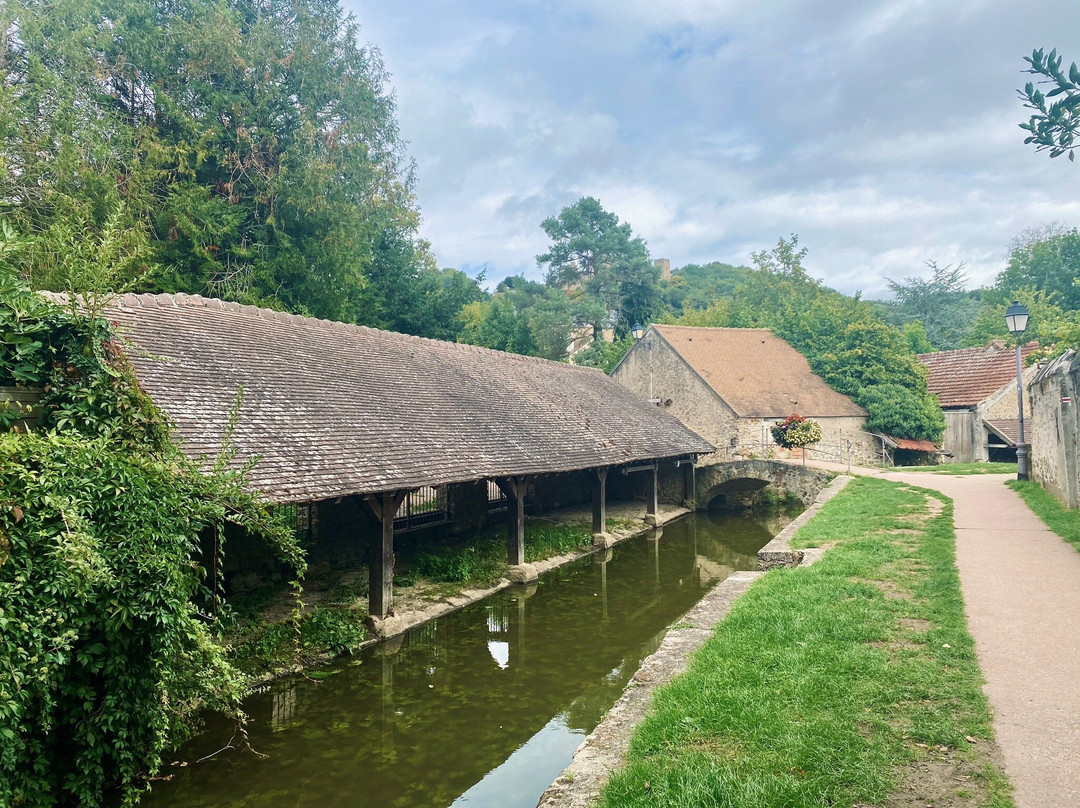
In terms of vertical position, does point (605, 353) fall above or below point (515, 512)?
above

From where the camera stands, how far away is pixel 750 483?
20.4 m

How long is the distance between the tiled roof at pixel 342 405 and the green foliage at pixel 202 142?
512 cm

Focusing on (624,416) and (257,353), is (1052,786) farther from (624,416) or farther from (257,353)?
(624,416)

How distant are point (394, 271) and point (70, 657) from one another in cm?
2023

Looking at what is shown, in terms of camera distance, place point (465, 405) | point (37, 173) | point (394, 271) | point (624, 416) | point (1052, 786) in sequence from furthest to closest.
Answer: point (394, 271), point (624, 416), point (37, 173), point (465, 405), point (1052, 786)

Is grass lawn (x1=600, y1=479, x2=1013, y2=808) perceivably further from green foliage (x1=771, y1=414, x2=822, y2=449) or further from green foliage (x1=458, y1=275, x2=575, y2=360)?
green foliage (x1=458, y1=275, x2=575, y2=360)

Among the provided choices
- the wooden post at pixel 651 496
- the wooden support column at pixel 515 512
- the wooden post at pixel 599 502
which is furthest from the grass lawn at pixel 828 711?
the wooden post at pixel 651 496

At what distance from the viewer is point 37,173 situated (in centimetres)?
1434

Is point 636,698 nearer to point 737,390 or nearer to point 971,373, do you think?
point 737,390

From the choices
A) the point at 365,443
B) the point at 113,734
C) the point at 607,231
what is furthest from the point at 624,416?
the point at 607,231

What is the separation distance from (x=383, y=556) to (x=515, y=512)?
3.28 m

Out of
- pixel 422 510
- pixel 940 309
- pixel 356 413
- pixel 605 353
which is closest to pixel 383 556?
pixel 356 413

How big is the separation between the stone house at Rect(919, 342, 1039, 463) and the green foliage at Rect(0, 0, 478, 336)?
21.0m

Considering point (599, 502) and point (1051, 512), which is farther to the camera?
point (599, 502)
